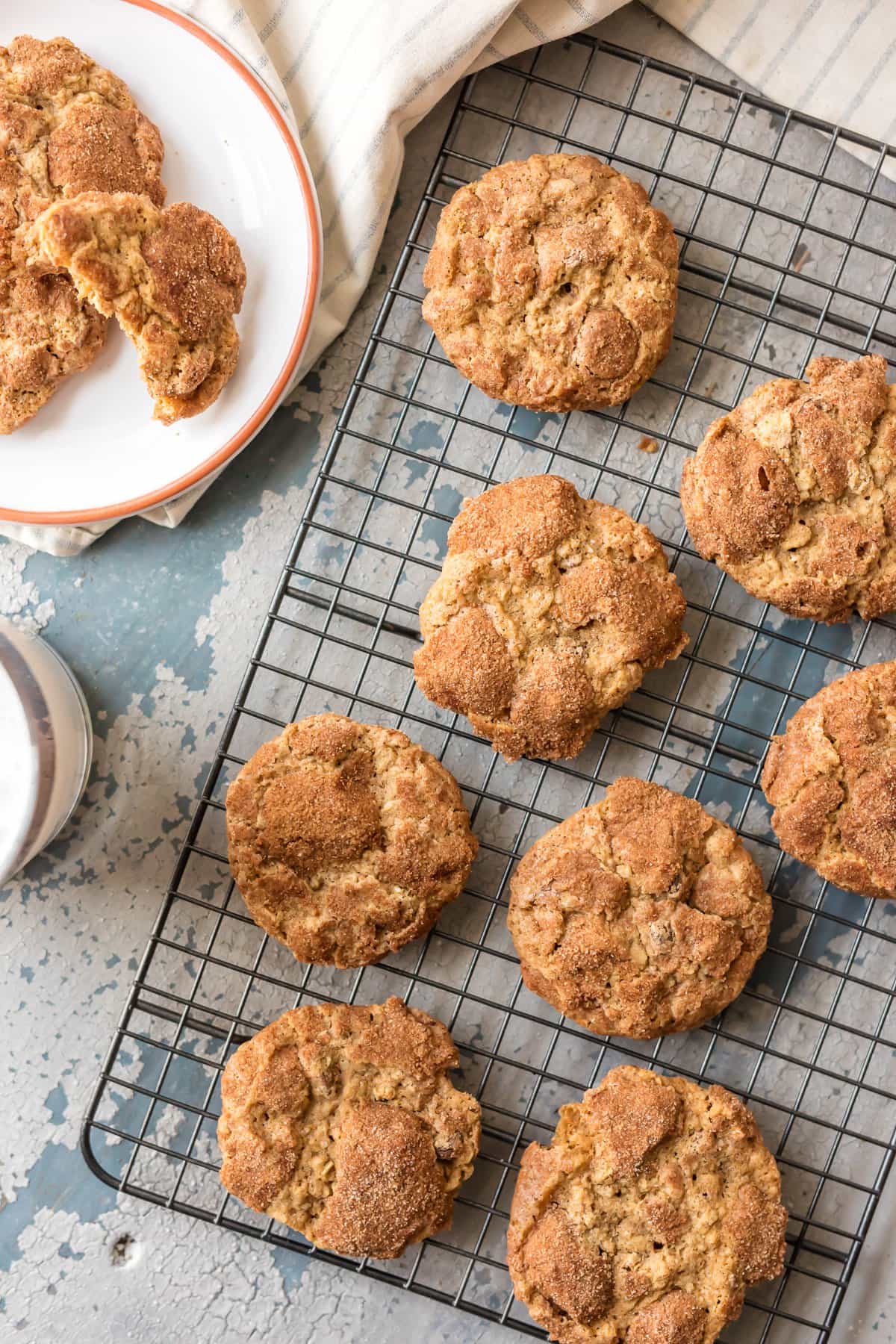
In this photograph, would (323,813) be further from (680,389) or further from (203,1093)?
(680,389)

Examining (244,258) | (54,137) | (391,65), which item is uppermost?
(391,65)

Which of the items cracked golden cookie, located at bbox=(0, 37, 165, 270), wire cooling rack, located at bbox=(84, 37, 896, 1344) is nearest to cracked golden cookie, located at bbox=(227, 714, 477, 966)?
wire cooling rack, located at bbox=(84, 37, 896, 1344)

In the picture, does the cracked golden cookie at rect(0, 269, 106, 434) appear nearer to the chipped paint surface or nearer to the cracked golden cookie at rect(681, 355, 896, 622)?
→ the chipped paint surface

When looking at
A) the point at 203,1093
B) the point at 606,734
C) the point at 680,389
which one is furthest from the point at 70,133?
the point at 203,1093

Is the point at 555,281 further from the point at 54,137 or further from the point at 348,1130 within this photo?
the point at 348,1130

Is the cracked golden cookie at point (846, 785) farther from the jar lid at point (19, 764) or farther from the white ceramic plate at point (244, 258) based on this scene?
the jar lid at point (19, 764)

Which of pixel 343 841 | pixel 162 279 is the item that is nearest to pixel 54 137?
pixel 162 279

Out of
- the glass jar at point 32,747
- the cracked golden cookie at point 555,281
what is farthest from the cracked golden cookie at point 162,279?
the glass jar at point 32,747
